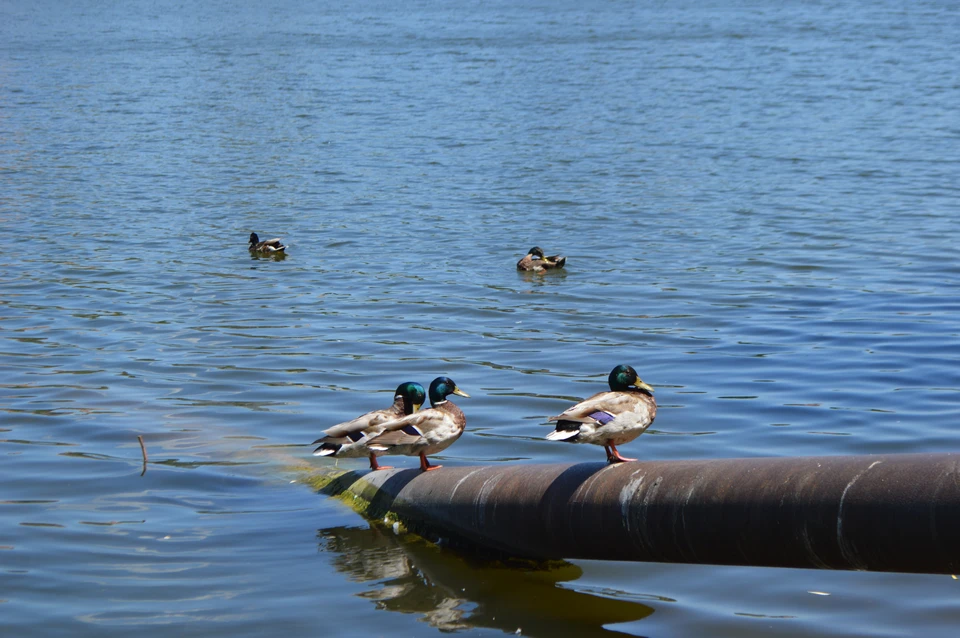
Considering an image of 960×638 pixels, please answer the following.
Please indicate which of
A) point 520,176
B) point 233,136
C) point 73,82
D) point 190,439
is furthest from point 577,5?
point 190,439

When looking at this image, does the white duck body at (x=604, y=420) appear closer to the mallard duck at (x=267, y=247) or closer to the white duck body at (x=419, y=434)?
the white duck body at (x=419, y=434)

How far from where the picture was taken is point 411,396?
28.0 feet

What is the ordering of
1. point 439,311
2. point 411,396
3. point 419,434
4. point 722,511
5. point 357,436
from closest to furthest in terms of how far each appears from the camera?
point 722,511
point 419,434
point 357,436
point 411,396
point 439,311

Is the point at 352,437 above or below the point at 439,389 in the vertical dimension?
below

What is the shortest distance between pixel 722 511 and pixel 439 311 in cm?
966

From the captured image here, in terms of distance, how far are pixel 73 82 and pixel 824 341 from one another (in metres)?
36.0

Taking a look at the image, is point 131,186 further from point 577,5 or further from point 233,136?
point 577,5

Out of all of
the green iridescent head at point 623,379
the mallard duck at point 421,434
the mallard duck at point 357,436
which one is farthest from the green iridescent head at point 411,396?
the green iridescent head at point 623,379

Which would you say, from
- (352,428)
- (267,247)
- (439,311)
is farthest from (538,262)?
(352,428)

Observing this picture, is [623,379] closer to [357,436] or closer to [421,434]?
[421,434]

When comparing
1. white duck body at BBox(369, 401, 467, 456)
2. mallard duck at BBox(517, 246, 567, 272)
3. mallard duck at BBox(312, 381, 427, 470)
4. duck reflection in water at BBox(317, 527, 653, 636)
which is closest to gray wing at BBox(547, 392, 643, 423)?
duck reflection in water at BBox(317, 527, 653, 636)

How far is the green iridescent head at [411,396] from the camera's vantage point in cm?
852

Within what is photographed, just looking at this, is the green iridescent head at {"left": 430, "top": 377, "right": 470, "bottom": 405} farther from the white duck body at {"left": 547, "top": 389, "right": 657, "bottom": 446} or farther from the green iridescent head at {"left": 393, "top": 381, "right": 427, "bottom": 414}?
the white duck body at {"left": 547, "top": 389, "right": 657, "bottom": 446}

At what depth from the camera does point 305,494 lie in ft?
28.5
